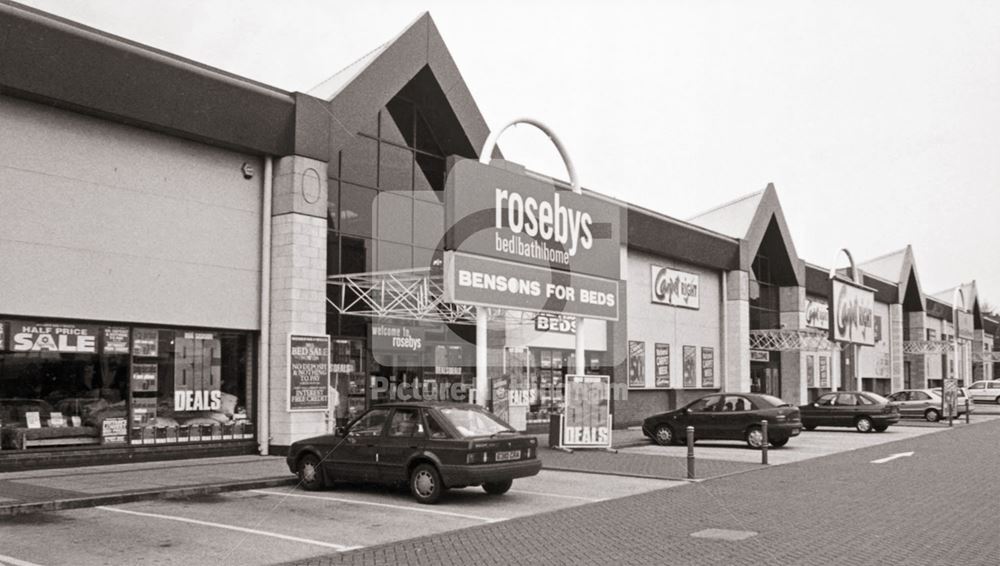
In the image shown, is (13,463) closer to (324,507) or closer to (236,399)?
(236,399)

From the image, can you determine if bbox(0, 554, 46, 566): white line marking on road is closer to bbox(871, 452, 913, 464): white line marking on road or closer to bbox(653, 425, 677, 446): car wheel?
bbox(871, 452, 913, 464): white line marking on road

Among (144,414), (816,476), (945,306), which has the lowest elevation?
(816,476)

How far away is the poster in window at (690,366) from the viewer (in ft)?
110

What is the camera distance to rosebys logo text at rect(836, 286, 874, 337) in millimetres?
37959

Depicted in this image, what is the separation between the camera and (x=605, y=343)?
29156 mm

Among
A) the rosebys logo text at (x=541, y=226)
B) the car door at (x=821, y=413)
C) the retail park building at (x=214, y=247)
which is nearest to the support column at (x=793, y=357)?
the car door at (x=821, y=413)

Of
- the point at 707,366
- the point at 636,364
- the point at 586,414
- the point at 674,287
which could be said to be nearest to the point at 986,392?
the point at 707,366

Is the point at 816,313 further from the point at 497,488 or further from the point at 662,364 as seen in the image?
the point at 497,488

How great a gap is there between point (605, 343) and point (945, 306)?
46.0 metres

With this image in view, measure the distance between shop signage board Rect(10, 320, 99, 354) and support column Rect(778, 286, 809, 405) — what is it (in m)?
31.7

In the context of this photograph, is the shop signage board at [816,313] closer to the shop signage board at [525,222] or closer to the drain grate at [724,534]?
the shop signage board at [525,222]

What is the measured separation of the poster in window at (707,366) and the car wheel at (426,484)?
77.6ft

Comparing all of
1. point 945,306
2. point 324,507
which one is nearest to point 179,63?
point 324,507

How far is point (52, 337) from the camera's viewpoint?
15133mm
